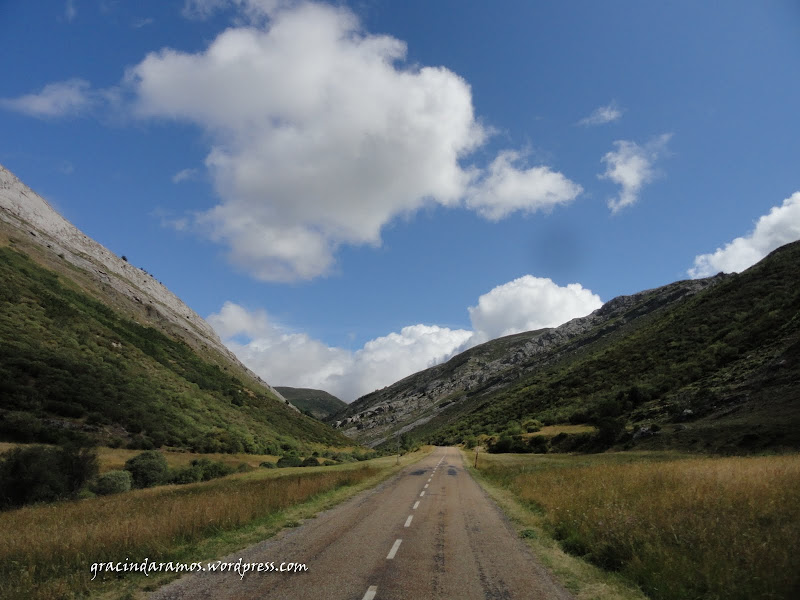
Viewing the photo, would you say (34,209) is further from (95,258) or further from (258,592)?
(258,592)

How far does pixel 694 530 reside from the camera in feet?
27.7

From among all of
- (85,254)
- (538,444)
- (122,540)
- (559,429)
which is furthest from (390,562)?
(85,254)

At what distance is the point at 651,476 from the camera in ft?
47.9

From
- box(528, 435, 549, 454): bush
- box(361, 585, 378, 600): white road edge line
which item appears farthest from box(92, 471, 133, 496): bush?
box(528, 435, 549, 454): bush

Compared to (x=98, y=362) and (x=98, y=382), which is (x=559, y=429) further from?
(x=98, y=362)

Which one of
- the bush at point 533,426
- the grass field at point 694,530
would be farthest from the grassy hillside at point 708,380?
the grass field at point 694,530

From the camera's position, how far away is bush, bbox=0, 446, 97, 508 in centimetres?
2148

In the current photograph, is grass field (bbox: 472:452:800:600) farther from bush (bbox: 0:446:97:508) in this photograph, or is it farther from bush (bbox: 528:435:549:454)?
bush (bbox: 528:435:549:454)

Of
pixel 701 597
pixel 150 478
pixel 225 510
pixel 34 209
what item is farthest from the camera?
pixel 34 209

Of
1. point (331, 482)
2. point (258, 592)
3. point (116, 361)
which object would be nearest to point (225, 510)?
point (258, 592)

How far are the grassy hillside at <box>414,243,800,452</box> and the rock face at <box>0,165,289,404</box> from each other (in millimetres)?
76211

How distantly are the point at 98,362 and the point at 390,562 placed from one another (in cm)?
5422

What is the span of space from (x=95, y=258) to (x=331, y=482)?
103 metres

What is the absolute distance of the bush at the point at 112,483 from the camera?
25969 mm
